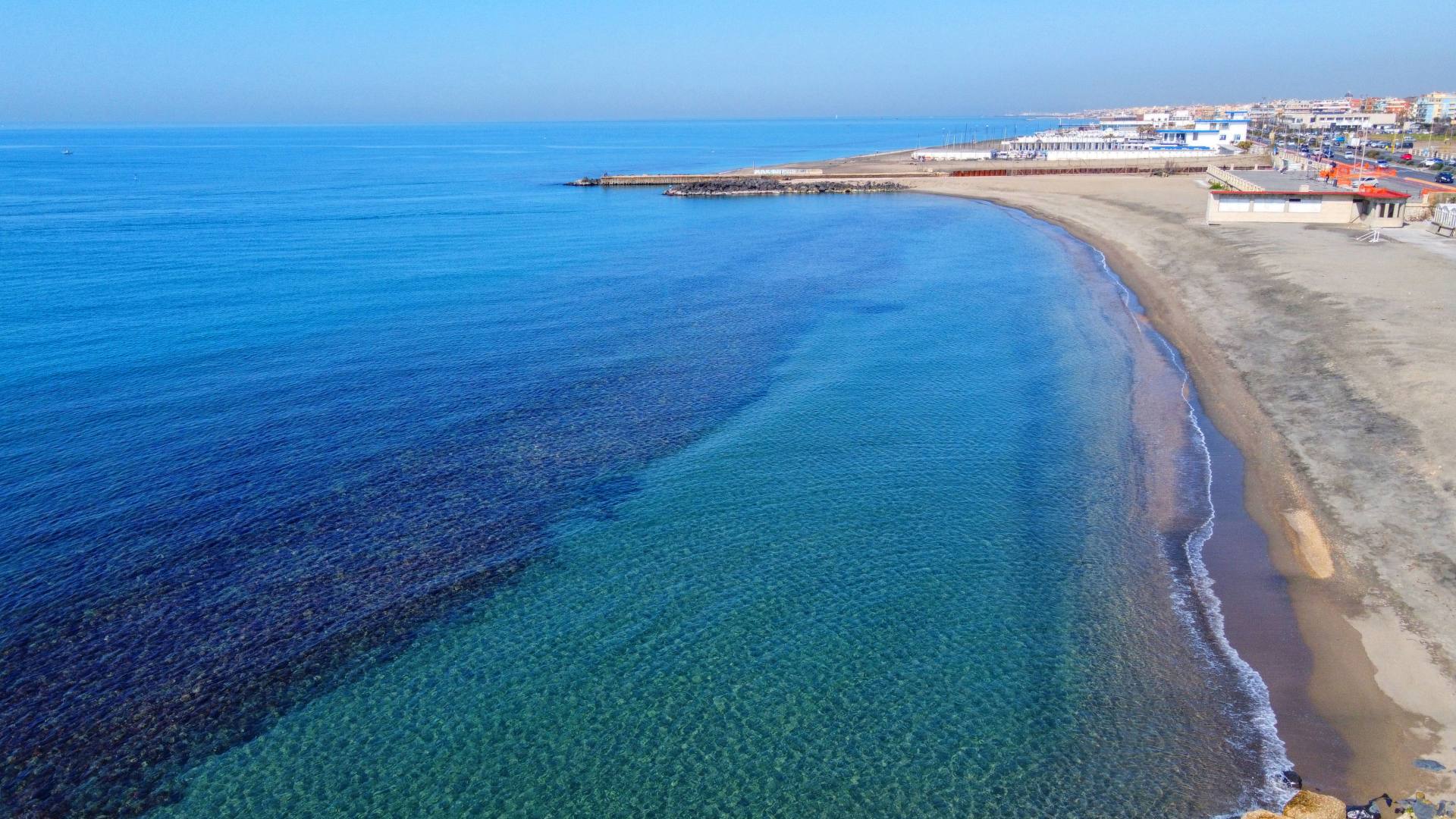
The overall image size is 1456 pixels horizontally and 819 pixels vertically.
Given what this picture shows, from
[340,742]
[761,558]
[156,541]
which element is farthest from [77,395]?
[761,558]

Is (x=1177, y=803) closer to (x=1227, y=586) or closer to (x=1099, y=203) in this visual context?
→ (x=1227, y=586)

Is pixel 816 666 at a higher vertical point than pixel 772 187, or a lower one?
lower

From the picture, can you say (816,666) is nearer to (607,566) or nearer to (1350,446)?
(607,566)

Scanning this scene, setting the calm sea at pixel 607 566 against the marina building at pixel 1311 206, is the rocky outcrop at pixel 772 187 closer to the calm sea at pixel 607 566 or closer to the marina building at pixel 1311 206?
the marina building at pixel 1311 206

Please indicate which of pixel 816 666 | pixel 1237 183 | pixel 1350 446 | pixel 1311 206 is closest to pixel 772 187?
pixel 1237 183

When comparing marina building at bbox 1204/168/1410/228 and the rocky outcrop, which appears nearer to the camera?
marina building at bbox 1204/168/1410/228

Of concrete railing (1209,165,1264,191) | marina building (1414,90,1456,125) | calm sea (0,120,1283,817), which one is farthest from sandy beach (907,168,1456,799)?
marina building (1414,90,1456,125)

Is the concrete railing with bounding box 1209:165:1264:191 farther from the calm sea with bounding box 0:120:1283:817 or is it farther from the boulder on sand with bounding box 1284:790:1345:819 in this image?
the boulder on sand with bounding box 1284:790:1345:819
